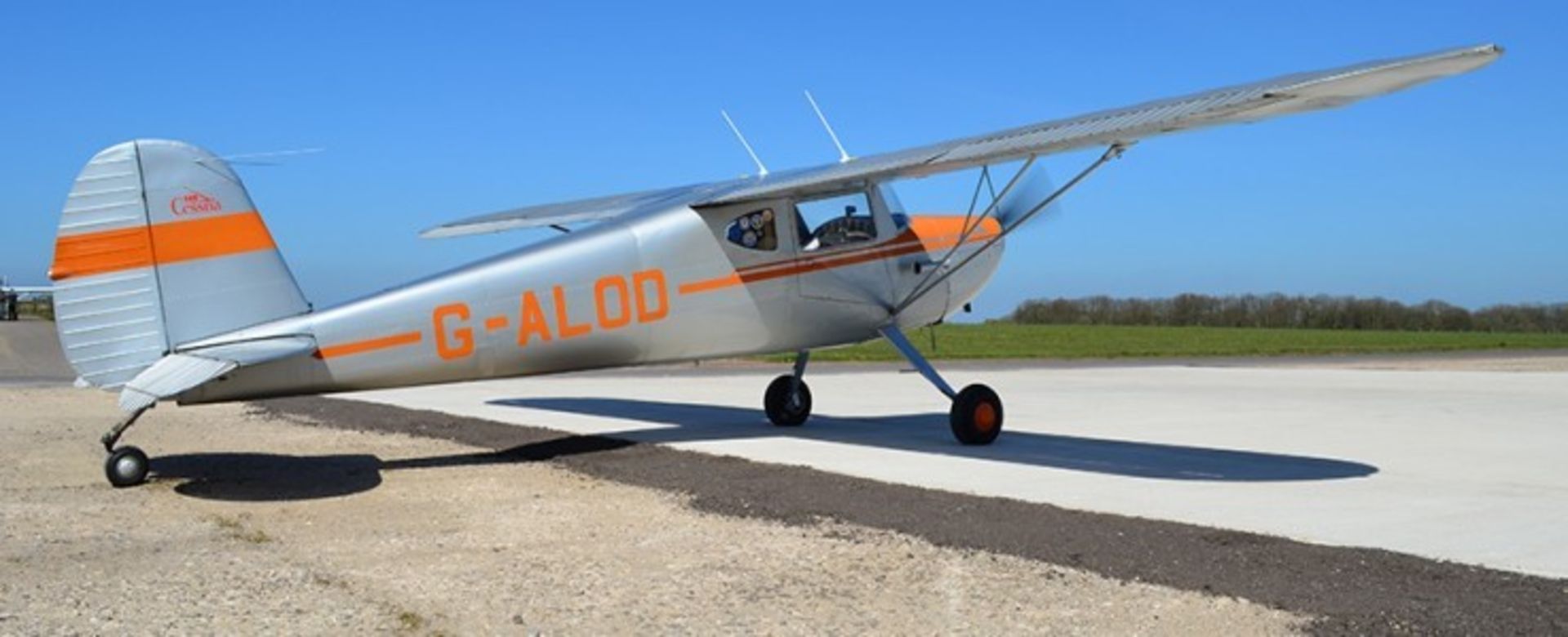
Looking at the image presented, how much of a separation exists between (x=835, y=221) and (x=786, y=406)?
2.61m

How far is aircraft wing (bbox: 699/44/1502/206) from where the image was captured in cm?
843

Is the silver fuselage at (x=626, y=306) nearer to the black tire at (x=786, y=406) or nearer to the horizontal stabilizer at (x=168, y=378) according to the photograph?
the horizontal stabilizer at (x=168, y=378)

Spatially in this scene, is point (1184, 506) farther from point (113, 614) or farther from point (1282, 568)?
point (113, 614)

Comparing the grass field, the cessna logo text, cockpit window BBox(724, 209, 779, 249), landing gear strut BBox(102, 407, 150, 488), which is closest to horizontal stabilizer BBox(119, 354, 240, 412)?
landing gear strut BBox(102, 407, 150, 488)

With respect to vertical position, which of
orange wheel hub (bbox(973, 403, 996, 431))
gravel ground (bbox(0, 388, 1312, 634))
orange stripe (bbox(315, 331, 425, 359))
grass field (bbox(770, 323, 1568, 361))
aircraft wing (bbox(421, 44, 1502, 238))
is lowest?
gravel ground (bbox(0, 388, 1312, 634))

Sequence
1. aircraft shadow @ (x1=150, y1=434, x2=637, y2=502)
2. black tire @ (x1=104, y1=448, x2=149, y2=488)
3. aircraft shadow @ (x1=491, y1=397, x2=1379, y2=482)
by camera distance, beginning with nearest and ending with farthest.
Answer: aircraft shadow @ (x1=150, y1=434, x2=637, y2=502)
black tire @ (x1=104, y1=448, x2=149, y2=488)
aircraft shadow @ (x1=491, y1=397, x2=1379, y2=482)

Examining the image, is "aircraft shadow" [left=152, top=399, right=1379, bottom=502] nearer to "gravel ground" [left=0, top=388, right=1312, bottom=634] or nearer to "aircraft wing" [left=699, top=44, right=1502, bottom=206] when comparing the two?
"gravel ground" [left=0, top=388, right=1312, bottom=634]

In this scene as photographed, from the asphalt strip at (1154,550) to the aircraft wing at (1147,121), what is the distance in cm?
279

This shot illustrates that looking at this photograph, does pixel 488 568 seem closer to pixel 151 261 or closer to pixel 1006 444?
pixel 151 261

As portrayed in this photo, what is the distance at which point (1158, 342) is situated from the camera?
4362 cm

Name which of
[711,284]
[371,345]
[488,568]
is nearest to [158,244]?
[371,345]

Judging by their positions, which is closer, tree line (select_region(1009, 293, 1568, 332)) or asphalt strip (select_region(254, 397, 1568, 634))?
asphalt strip (select_region(254, 397, 1568, 634))

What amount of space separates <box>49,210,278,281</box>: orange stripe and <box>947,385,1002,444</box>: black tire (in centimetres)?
608

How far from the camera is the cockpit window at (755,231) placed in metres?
12.6
